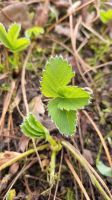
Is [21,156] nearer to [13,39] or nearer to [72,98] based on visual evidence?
[72,98]

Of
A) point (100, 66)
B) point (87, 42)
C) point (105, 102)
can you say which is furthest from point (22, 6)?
point (105, 102)

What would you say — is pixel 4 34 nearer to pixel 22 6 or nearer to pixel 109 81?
pixel 22 6

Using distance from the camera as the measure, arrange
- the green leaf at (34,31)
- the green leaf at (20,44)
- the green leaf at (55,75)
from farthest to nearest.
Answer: the green leaf at (34,31), the green leaf at (20,44), the green leaf at (55,75)

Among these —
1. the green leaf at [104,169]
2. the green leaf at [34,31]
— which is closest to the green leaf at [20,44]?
the green leaf at [34,31]

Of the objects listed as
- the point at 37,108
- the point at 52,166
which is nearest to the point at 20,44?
the point at 37,108

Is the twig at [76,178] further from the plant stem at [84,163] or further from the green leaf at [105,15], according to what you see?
the green leaf at [105,15]

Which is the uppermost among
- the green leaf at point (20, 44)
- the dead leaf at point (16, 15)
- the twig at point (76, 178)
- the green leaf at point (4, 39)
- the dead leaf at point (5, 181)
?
the dead leaf at point (16, 15)
